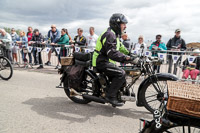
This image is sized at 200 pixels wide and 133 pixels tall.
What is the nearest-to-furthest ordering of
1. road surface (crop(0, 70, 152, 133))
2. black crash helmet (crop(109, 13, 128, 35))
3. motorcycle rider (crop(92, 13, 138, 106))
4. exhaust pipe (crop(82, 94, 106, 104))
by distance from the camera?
road surface (crop(0, 70, 152, 133))
motorcycle rider (crop(92, 13, 138, 106))
black crash helmet (crop(109, 13, 128, 35))
exhaust pipe (crop(82, 94, 106, 104))

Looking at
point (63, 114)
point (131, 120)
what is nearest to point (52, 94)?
point (63, 114)

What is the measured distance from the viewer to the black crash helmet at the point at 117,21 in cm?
320

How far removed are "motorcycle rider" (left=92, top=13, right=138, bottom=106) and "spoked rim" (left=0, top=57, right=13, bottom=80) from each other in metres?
3.82

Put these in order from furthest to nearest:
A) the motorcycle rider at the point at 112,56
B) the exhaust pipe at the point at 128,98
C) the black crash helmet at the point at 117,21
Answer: the exhaust pipe at the point at 128,98
the black crash helmet at the point at 117,21
the motorcycle rider at the point at 112,56

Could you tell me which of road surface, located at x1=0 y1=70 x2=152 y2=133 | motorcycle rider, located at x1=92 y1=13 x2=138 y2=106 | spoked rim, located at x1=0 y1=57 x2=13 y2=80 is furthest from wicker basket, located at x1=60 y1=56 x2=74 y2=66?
spoked rim, located at x1=0 y1=57 x2=13 y2=80

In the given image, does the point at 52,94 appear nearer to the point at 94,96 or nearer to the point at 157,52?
the point at 94,96

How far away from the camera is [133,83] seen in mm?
3477

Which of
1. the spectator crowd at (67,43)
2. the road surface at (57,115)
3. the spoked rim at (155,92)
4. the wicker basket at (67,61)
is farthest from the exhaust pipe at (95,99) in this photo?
the spectator crowd at (67,43)

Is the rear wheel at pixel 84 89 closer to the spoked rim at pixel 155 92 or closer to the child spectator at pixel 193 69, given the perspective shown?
the spoked rim at pixel 155 92

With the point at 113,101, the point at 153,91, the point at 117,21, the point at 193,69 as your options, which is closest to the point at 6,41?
the point at 117,21

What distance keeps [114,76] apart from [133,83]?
50cm

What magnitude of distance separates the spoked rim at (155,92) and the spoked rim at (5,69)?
15.7 ft

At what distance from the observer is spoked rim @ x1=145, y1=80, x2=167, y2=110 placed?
321 centimetres

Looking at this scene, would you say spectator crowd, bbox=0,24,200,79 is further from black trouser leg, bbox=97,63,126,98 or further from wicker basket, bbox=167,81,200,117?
wicker basket, bbox=167,81,200,117
